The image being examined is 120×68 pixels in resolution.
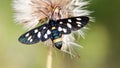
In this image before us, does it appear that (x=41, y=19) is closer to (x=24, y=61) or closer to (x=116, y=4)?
(x=24, y=61)

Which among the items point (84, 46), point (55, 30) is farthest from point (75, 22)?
point (84, 46)

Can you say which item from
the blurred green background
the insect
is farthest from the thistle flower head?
the blurred green background

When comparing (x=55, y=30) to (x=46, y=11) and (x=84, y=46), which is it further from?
(x=84, y=46)

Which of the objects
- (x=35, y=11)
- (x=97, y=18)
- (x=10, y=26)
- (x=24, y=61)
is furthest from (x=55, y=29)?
(x=97, y=18)

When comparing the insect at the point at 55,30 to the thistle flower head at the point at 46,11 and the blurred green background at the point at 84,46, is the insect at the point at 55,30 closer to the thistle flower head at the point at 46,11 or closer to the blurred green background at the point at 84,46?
the thistle flower head at the point at 46,11

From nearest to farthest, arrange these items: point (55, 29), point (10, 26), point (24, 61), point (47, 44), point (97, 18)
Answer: point (55, 29) < point (47, 44) < point (24, 61) < point (10, 26) < point (97, 18)

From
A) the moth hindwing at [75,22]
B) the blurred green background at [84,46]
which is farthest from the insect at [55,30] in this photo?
the blurred green background at [84,46]

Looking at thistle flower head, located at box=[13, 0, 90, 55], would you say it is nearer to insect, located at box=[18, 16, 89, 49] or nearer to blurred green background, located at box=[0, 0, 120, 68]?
insect, located at box=[18, 16, 89, 49]
